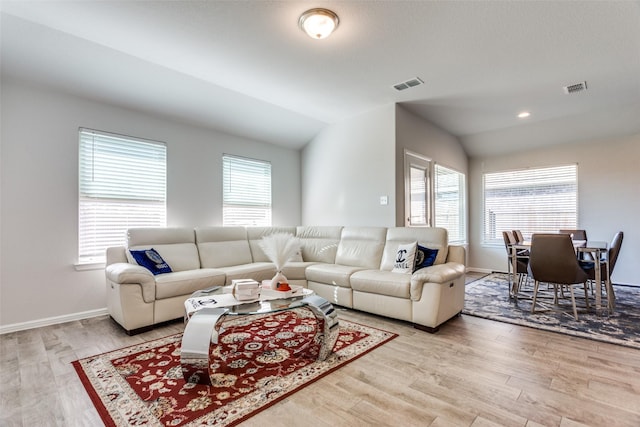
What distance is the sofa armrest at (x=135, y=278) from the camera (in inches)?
113

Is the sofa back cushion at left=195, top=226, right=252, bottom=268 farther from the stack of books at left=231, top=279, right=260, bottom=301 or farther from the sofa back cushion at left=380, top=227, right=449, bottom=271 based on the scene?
the sofa back cushion at left=380, top=227, right=449, bottom=271

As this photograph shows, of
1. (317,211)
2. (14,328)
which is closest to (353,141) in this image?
(317,211)

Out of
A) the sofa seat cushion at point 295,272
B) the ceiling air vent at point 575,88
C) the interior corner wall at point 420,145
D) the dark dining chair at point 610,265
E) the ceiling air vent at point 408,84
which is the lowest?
the sofa seat cushion at point 295,272

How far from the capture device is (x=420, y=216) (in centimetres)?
496

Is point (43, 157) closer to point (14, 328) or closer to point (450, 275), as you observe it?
point (14, 328)

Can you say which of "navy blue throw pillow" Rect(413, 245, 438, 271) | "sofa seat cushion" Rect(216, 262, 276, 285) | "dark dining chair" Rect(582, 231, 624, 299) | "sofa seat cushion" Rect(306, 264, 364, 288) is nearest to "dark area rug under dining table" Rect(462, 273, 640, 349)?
"dark dining chair" Rect(582, 231, 624, 299)

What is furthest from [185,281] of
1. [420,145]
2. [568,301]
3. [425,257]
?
[568,301]

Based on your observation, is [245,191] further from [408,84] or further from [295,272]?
Result: [408,84]

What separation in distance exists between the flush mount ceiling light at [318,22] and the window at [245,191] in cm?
270

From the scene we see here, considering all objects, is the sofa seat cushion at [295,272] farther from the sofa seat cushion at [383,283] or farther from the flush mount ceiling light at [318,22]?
the flush mount ceiling light at [318,22]

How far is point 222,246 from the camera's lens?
4.24 metres

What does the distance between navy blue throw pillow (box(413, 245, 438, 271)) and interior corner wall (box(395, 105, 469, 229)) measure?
39.2 inches

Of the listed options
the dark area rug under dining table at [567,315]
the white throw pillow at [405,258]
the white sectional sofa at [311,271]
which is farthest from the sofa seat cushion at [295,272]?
the dark area rug under dining table at [567,315]

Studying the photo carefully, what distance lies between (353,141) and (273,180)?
1.55 meters
